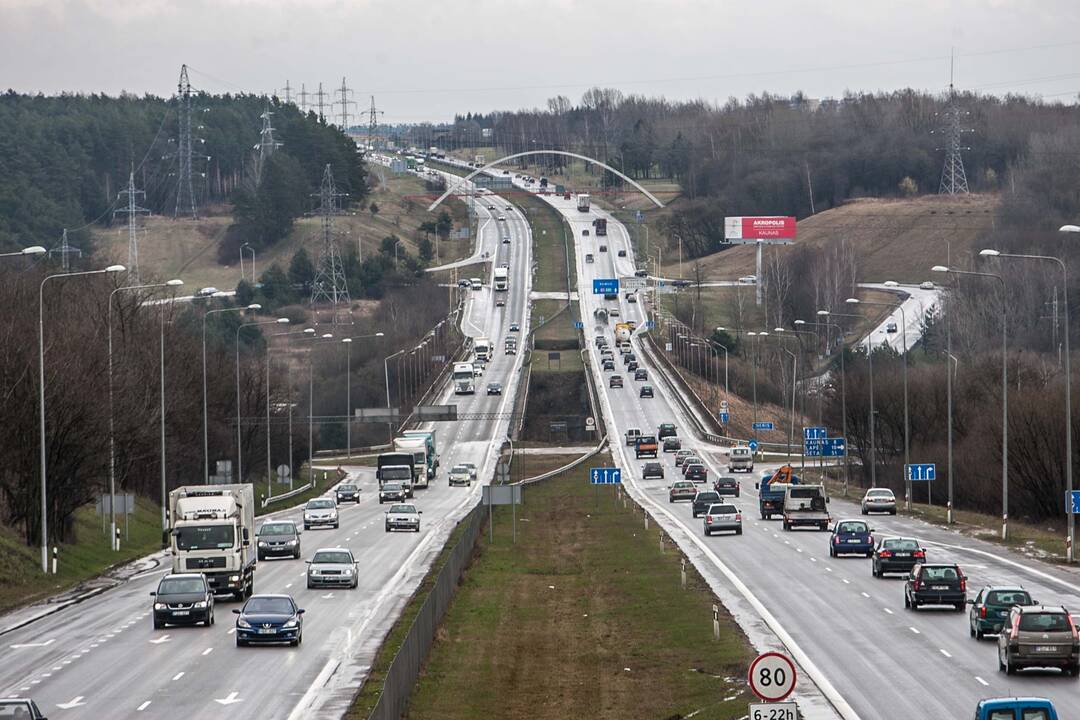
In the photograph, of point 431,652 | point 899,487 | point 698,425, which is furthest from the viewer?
point 698,425

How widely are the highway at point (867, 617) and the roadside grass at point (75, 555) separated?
21.8m

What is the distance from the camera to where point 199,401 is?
9944cm

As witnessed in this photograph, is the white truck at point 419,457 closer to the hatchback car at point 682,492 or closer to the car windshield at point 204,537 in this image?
the hatchback car at point 682,492

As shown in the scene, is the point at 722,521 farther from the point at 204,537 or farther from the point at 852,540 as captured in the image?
the point at 204,537

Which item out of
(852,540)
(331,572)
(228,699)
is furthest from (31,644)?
(852,540)

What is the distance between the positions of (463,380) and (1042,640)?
5397 inches

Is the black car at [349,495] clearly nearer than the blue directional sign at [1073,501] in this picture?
No

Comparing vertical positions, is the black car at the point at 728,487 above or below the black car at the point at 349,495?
above

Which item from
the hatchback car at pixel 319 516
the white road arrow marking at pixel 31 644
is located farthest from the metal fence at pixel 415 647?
the hatchback car at pixel 319 516

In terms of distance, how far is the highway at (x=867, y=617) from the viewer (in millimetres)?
31562

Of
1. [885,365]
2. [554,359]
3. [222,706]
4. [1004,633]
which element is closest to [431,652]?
[222,706]

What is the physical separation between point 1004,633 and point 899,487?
83.6 meters

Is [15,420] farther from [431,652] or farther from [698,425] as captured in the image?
[698,425]

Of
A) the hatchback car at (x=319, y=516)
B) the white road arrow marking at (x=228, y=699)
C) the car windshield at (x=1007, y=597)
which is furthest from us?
the hatchback car at (x=319, y=516)
